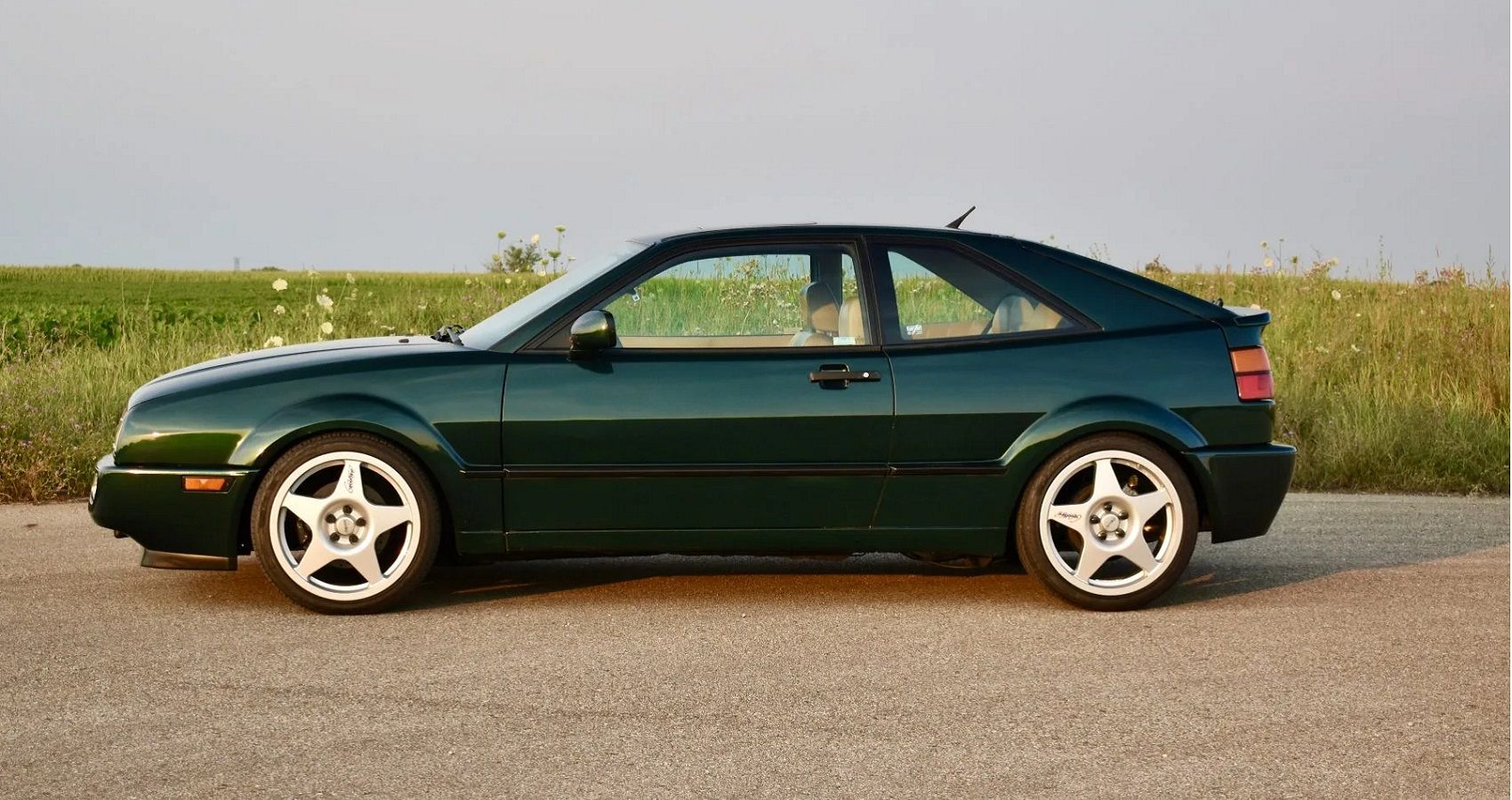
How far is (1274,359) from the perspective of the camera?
48.1 ft

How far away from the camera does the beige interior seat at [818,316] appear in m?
6.71

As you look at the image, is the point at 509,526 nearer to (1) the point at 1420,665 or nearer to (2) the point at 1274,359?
(1) the point at 1420,665

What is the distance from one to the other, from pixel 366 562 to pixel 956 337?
2.48 meters

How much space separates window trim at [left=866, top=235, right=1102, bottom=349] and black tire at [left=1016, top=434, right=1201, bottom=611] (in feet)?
1.58

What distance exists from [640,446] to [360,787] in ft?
7.78

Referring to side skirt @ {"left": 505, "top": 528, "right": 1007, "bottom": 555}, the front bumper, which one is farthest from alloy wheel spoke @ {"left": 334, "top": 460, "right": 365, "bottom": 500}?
side skirt @ {"left": 505, "top": 528, "right": 1007, "bottom": 555}

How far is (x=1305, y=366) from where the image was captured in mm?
14117

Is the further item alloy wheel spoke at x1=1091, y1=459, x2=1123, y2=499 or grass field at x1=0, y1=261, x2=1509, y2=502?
grass field at x1=0, y1=261, x2=1509, y2=502

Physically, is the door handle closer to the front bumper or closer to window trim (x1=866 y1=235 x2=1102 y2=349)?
window trim (x1=866 y1=235 x2=1102 y2=349)

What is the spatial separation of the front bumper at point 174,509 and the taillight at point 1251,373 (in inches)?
154

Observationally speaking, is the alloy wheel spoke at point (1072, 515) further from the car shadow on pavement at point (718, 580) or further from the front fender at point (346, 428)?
the front fender at point (346, 428)

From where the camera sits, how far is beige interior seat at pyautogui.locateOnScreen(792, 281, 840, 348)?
6.71m

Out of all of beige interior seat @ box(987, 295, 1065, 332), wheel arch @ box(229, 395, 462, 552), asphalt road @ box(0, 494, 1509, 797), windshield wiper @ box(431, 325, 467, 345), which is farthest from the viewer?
windshield wiper @ box(431, 325, 467, 345)

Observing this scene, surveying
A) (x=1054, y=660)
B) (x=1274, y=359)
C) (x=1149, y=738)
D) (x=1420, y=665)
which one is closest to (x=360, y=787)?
(x=1149, y=738)
